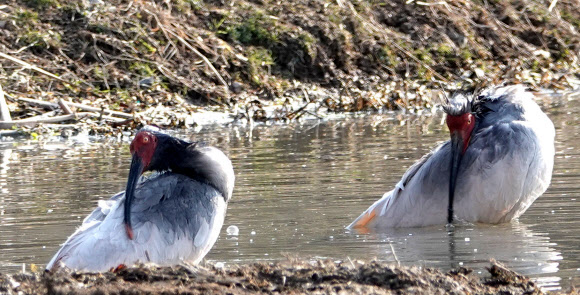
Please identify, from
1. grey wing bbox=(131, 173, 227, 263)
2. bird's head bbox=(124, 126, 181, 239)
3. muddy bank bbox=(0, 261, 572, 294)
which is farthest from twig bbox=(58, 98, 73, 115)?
muddy bank bbox=(0, 261, 572, 294)

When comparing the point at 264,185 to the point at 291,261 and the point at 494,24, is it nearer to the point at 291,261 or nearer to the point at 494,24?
the point at 291,261

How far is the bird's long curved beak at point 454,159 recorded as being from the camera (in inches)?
302

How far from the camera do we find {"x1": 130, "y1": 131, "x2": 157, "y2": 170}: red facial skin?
21.8ft

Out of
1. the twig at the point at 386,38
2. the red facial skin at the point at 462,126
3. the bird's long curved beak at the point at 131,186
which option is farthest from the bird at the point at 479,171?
the twig at the point at 386,38

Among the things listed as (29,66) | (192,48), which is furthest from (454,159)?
(192,48)

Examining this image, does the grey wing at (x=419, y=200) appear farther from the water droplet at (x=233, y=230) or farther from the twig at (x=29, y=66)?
the twig at (x=29, y=66)

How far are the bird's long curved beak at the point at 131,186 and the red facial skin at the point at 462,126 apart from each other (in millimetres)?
2455

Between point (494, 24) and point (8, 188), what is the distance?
12482 millimetres

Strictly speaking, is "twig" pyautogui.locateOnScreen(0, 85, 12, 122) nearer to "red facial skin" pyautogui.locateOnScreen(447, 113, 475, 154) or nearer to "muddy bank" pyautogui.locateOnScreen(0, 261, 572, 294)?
"red facial skin" pyautogui.locateOnScreen(447, 113, 475, 154)

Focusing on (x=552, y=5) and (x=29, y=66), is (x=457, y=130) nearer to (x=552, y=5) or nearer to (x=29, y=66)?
(x=29, y=66)

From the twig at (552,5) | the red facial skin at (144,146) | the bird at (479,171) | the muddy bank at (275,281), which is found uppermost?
the muddy bank at (275,281)

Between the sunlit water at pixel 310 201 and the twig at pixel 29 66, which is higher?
the sunlit water at pixel 310 201

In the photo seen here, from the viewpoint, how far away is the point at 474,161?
7.76 m

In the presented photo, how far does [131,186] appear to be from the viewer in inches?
243
